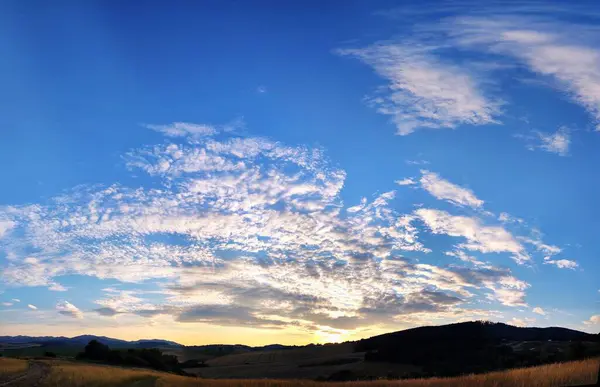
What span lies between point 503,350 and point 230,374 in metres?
57.6

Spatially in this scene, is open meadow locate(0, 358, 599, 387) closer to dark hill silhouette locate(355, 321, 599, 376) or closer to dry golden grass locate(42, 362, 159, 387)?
dry golden grass locate(42, 362, 159, 387)

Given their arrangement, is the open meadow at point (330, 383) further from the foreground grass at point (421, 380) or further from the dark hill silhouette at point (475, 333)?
the dark hill silhouette at point (475, 333)

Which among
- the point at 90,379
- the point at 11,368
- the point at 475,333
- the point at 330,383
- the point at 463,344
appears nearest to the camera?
the point at 330,383

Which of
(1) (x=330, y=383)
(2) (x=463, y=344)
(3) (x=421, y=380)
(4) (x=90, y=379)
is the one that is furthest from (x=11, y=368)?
(2) (x=463, y=344)

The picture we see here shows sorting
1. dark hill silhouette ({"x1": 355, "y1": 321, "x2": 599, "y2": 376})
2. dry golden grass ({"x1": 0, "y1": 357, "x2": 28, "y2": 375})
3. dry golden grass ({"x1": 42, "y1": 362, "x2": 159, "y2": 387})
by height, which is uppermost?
dark hill silhouette ({"x1": 355, "y1": 321, "x2": 599, "y2": 376})

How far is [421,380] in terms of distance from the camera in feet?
80.0

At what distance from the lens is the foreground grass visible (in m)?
17.3

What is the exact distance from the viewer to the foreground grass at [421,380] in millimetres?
17344

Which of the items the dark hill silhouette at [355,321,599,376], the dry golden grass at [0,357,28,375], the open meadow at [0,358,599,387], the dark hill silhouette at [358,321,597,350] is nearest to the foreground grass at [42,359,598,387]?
the open meadow at [0,358,599,387]

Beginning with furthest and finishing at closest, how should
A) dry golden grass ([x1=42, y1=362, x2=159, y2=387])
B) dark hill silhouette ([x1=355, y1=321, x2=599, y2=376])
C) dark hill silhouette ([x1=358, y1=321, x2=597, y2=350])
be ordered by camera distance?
dark hill silhouette ([x1=358, y1=321, x2=597, y2=350]) → dark hill silhouette ([x1=355, y1=321, x2=599, y2=376]) → dry golden grass ([x1=42, y1=362, x2=159, y2=387])

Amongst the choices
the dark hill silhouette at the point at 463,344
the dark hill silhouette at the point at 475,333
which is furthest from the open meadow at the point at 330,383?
the dark hill silhouette at the point at 475,333

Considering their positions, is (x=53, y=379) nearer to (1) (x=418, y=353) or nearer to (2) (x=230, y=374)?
(2) (x=230, y=374)

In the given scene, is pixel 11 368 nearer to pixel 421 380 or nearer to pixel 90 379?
pixel 90 379

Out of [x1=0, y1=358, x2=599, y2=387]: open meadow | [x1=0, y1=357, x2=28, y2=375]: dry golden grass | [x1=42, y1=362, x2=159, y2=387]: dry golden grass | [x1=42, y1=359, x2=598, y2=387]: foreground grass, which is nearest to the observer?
[x1=42, y1=359, x2=598, y2=387]: foreground grass
